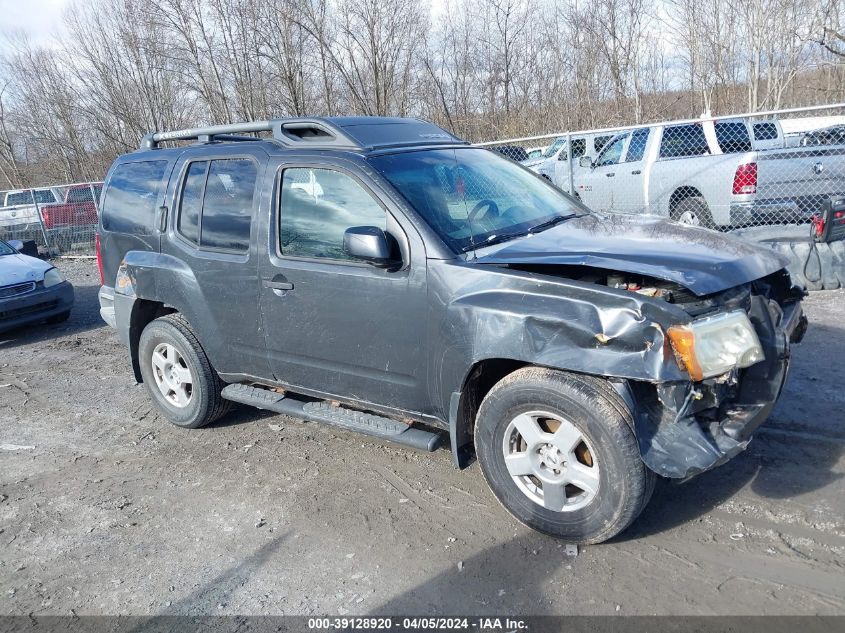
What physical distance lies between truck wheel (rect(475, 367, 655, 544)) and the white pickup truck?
546 cm

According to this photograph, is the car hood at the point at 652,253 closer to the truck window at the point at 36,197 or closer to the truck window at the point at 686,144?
the truck window at the point at 686,144

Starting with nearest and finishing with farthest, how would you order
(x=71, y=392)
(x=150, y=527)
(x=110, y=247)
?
(x=150, y=527) < (x=110, y=247) < (x=71, y=392)

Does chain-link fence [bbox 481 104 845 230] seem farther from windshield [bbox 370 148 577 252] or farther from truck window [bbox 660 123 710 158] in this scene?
windshield [bbox 370 148 577 252]

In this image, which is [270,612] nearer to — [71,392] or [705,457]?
[705,457]

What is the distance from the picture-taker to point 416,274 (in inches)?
136

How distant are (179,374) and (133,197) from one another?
1.42 metres

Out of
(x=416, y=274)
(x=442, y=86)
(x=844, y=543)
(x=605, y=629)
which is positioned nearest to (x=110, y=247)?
(x=416, y=274)

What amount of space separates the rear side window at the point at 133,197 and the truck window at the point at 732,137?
841 cm

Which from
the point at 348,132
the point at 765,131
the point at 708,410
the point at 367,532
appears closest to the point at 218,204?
the point at 348,132

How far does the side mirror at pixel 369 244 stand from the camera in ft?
11.1

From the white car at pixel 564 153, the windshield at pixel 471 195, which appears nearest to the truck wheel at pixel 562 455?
the windshield at pixel 471 195

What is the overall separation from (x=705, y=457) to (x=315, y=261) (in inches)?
91.9

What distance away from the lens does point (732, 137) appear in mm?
10203

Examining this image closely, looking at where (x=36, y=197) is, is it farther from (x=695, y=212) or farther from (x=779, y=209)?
(x=779, y=209)
